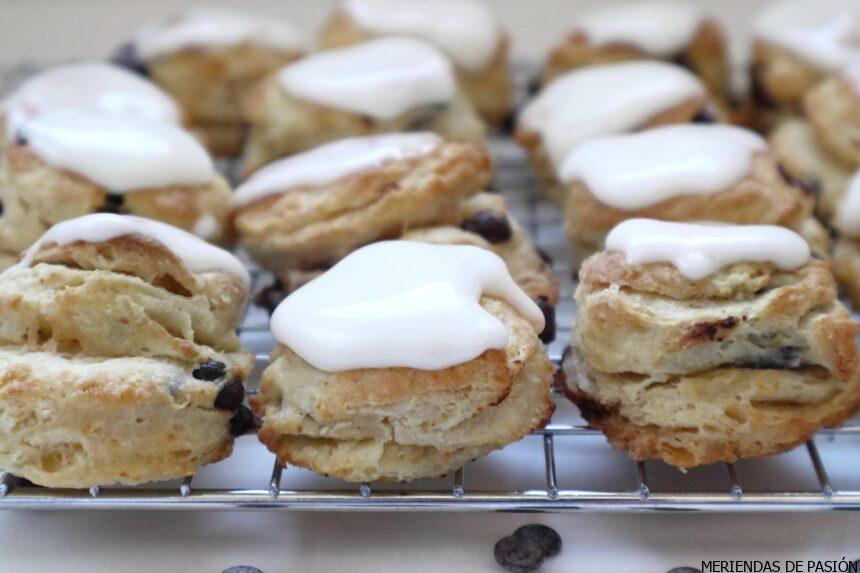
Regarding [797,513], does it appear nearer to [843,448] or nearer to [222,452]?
[843,448]

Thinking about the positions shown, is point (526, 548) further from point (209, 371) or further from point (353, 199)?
point (353, 199)

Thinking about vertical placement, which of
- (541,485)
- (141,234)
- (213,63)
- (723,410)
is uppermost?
(141,234)

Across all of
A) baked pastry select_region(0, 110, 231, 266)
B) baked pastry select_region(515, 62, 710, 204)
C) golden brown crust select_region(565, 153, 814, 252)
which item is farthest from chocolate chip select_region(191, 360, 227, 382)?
baked pastry select_region(515, 62, 710, 204)

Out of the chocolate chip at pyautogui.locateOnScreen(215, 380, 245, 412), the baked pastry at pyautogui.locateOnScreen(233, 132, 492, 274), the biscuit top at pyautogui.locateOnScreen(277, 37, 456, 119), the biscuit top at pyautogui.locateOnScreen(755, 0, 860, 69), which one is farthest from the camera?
the biscuit top at pyautogui.locateOnScreen(755, 0, 860, 69)

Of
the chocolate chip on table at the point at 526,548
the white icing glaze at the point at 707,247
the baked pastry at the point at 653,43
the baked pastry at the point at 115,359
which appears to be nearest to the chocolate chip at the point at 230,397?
the baked pastry at the point at 115,359

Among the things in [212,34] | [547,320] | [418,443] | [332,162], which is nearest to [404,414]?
[418,443]

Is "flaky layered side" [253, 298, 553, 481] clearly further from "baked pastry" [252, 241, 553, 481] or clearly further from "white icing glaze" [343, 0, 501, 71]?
"white icing glaze" [343, 0, 501, 71]
